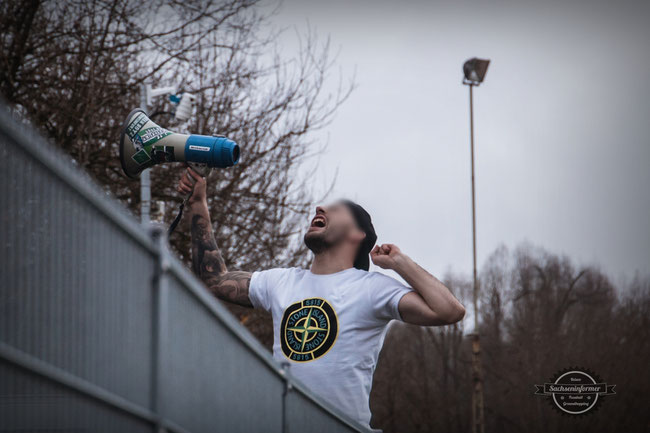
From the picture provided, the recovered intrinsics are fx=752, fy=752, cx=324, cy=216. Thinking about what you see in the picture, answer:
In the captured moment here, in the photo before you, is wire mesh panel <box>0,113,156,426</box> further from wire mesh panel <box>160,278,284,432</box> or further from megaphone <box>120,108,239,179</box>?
megaphone <box>120,108,239,179</box>

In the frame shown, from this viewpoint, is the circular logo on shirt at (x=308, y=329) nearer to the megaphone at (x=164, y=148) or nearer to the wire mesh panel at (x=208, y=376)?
the wire mesh panel at (x=208, y=376)

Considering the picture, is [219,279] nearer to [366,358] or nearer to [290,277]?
[290,277]

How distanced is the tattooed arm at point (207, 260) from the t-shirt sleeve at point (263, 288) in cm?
4

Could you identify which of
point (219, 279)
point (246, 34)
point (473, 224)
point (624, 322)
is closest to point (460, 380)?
point (624, 322)

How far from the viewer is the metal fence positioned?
1697 millimetres

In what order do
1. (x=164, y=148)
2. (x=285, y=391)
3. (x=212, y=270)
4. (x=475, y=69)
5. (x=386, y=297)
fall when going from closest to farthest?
(x=285, y=391) → (x=386, y=297) → (x=164, y=148) → (x=212, y=270) → (x=475, y=69)

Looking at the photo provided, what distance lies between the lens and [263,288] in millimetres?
3799

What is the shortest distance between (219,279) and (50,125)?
487 centimetres

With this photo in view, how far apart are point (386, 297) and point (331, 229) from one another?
558 millimetres

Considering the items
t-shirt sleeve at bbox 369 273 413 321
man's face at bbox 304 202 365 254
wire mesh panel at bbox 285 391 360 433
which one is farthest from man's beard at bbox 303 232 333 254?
wire mesh panel at bbox 285 391 360 433

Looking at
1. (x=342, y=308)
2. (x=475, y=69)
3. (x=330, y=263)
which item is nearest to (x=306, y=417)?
(x=342, y=308)

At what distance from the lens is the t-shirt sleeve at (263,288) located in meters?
3.78

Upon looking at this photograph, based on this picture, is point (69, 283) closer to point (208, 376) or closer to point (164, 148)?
point (208, 376)

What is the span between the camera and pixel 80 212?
1.84 meters
